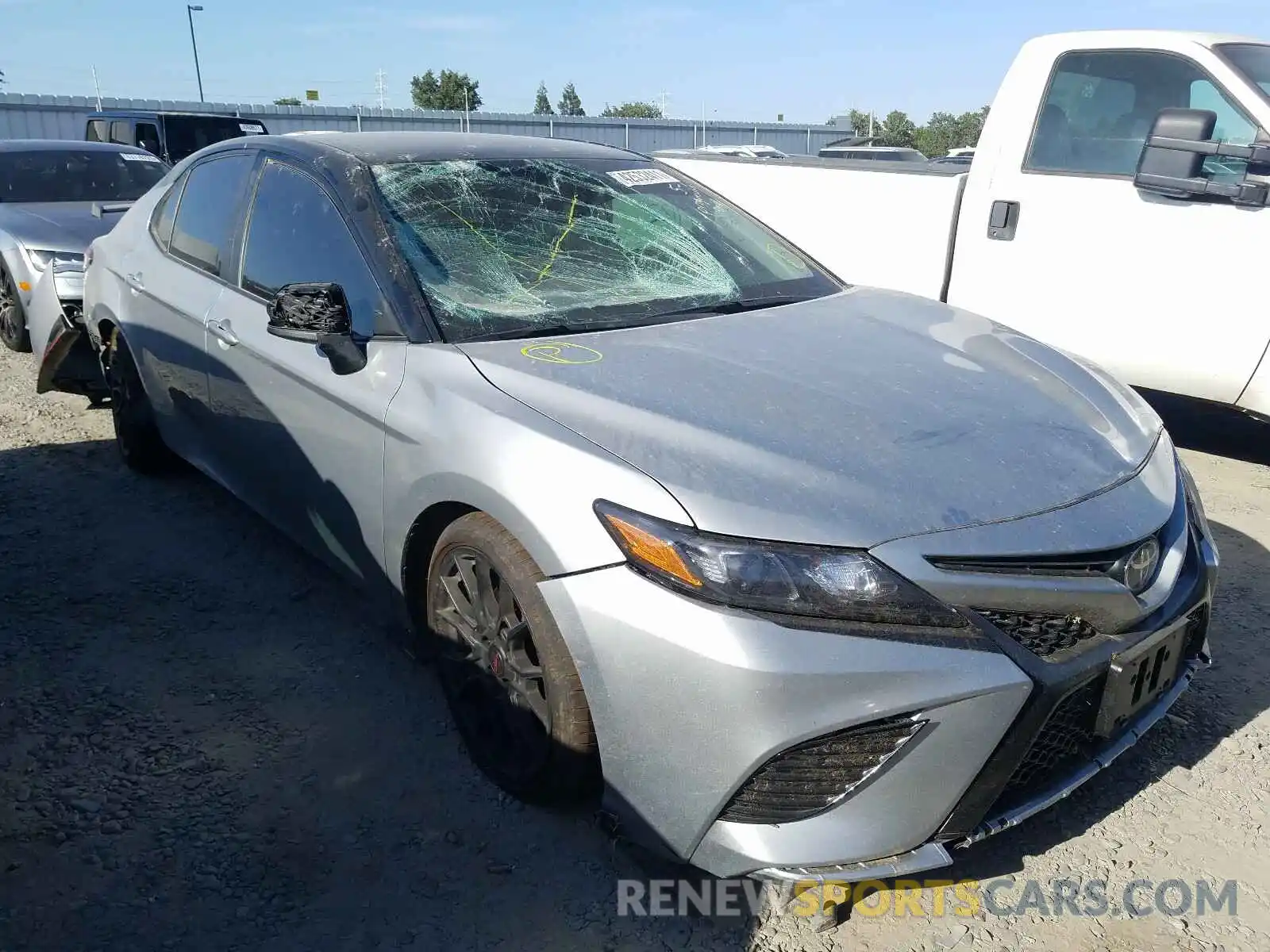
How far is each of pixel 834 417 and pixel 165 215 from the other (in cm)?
317

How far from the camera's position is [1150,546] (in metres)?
2.28

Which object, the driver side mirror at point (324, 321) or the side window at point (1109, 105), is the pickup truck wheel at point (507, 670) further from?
the side window at point (1109, 105)

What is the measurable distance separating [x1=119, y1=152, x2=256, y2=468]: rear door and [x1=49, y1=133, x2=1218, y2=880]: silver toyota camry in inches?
5.1

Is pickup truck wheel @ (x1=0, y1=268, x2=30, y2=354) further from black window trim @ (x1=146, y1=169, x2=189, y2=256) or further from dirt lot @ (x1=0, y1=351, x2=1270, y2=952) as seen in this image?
dirt lot @ (x1=0, y1=351, x2=1270, y2=952)

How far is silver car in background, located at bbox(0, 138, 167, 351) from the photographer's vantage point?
6512 mm

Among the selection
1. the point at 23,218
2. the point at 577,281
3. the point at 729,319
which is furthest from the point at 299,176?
the point at 23,218

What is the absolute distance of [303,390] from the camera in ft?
9.95

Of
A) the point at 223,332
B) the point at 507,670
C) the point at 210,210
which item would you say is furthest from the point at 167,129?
the point at 507,670

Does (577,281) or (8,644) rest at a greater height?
(577,281)

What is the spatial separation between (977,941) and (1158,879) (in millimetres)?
510

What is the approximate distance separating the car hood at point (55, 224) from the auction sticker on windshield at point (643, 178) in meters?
4.44

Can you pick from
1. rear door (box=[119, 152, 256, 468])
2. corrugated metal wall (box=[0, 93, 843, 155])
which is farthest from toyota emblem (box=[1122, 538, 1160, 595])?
corrugated metal wall (box=[0, 93, 843, 155])

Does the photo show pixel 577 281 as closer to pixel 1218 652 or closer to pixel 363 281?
pixel 363 281

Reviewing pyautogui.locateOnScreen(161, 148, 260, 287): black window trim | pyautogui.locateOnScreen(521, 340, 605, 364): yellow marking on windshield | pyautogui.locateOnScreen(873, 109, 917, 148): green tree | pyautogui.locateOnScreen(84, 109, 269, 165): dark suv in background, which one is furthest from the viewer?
pyautogui.locateOnScreen(873, 109, 917, 148): green tree
